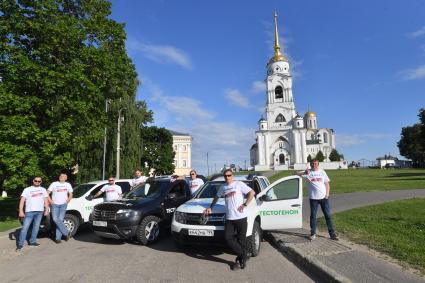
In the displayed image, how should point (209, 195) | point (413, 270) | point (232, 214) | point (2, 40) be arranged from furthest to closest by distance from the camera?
point (2, 40), point (209, 195), point (232, 214), point (413, 270)

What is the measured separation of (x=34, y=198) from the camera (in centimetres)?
916

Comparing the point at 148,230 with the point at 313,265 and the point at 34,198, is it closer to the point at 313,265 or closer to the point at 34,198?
the point at 34,198

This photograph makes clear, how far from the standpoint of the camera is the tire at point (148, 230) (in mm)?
8641

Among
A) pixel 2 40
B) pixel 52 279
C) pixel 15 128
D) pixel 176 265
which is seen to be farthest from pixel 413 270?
pixel 2 40

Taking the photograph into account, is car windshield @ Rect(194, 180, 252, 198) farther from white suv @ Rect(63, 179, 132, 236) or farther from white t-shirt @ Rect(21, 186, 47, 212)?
white t-shirt @ Rect(21, 186, 47, 212)

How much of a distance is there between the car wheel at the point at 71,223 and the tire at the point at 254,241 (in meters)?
5.71

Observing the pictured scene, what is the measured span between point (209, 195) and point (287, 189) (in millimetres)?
1997

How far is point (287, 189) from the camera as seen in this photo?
8.68 meters

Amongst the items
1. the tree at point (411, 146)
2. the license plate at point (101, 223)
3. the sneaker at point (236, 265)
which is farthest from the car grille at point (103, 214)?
the tree at point (411, 146)

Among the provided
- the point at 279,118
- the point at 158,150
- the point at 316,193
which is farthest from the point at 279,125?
the point at 316,193

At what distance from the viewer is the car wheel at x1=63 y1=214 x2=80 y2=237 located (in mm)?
10312

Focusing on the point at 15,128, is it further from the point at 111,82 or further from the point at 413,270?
the point at 413,270

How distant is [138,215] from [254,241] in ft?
9.88

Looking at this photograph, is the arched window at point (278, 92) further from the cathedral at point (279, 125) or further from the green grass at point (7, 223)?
the green grass at point (7, 223)
